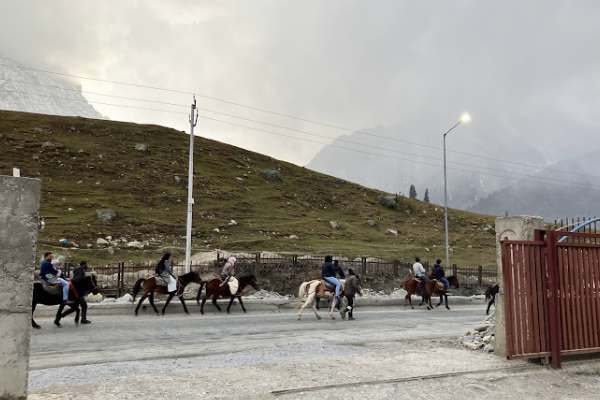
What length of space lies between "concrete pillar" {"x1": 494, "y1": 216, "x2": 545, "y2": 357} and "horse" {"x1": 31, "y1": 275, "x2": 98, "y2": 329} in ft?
37.7

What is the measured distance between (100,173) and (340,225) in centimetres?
2968

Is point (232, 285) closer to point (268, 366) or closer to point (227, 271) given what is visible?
point (227, 271)

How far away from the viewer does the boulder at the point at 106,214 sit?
44.4m

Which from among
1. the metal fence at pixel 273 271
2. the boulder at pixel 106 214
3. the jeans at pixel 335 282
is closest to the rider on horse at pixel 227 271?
the jeans at pixel 335 282

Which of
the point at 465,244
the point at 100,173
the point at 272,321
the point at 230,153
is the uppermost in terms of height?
the point at 230,153

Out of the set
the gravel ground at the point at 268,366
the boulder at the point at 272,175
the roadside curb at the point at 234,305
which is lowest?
the gravel ground at the point at 268,366

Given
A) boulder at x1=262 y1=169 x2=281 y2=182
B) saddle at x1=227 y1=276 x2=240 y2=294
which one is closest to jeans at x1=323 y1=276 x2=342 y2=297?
saddle at x1=227 y1=276 x2=240 y2=294

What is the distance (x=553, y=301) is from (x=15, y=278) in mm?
8563

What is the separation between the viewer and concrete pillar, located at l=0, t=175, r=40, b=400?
5.60 metres

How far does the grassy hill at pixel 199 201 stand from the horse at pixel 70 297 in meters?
19.4

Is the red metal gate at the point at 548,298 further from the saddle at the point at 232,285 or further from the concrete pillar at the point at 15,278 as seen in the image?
the saddle at the point at 232,285

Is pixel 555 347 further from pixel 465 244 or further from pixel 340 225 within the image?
pixel 465 244

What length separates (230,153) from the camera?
261ft

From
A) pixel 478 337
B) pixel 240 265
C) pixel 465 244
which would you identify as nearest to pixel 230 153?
pixel 465 244
